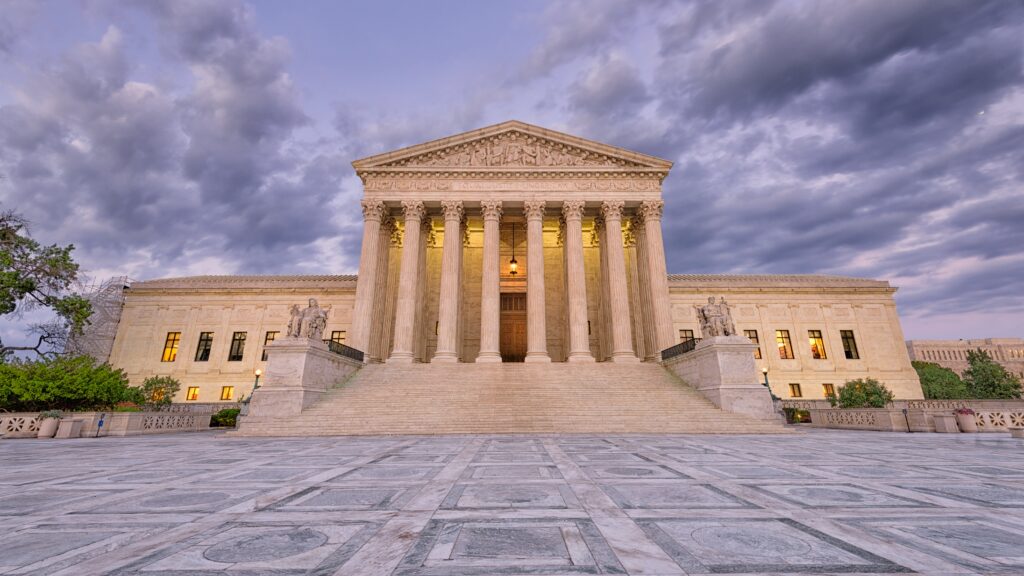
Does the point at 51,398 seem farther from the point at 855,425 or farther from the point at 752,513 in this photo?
the point at 855,425

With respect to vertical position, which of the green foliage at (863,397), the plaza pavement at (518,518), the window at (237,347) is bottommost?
the plaza pavement at (518,518)

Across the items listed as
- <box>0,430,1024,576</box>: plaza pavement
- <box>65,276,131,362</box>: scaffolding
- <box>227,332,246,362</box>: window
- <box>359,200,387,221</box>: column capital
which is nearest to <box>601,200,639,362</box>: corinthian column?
<box>359,200,387,221</box>: column capital

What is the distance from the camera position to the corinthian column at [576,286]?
→ 2433cm

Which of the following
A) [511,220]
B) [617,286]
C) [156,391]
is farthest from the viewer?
[511,220]

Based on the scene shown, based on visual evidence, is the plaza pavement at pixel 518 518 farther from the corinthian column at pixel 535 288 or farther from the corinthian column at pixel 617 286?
the corinthian column at pixel 617 286

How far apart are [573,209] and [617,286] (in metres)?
5.59

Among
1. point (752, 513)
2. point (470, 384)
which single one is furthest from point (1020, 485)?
point (470, 384)

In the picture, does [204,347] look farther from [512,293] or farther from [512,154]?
[512,154]

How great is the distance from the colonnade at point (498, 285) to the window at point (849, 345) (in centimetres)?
1941

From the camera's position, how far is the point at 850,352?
34.5 metres

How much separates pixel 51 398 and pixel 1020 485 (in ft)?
84.7

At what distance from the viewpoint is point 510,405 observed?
16.8m

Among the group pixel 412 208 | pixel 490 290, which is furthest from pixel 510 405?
pixel 412 208

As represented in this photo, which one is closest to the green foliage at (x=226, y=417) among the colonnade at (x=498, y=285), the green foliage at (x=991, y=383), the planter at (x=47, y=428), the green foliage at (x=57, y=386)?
the green foliage at (x=57, y=386)
